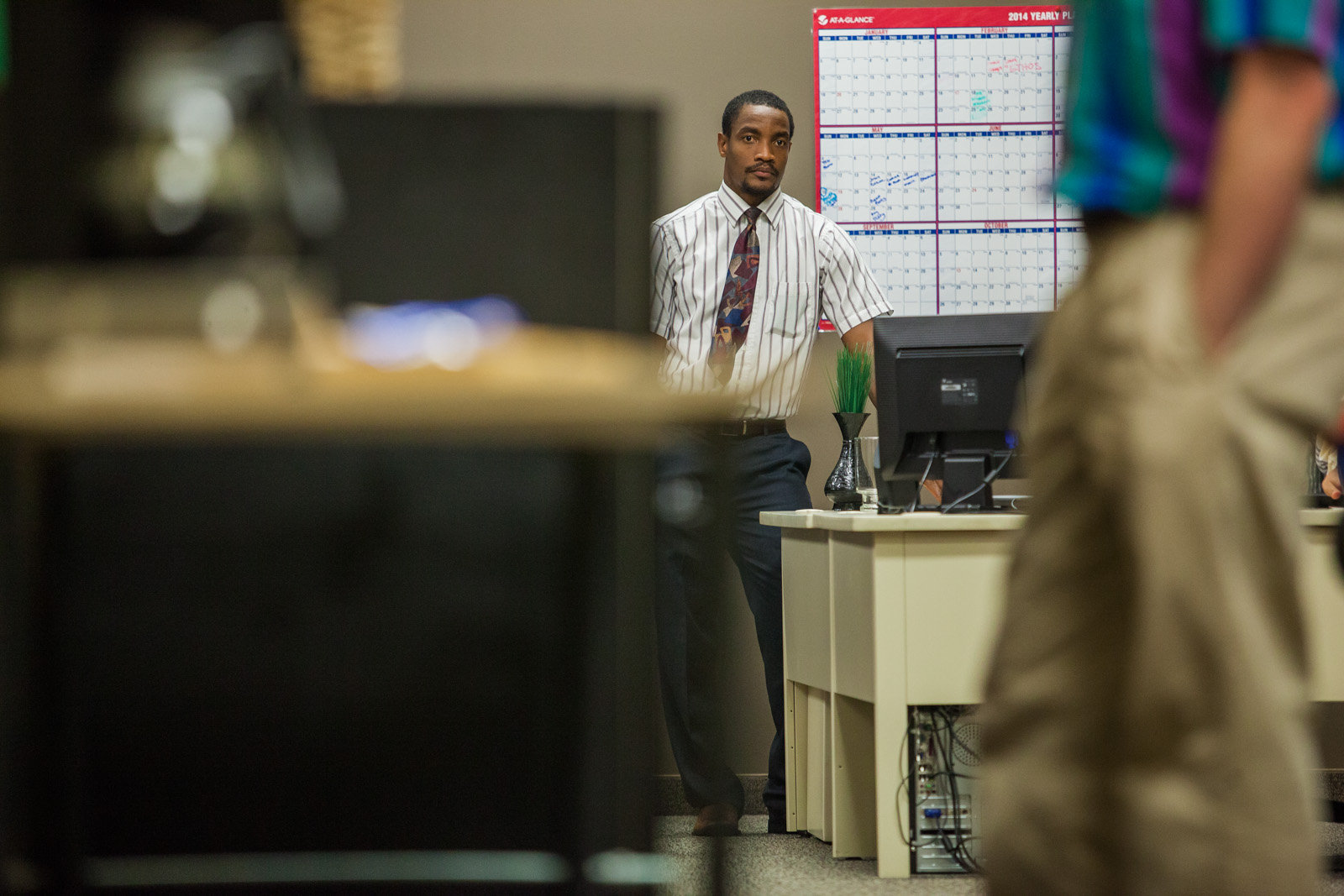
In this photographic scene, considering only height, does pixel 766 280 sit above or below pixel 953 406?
above

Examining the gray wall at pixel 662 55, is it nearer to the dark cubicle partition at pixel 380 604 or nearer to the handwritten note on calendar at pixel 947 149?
the handwritten note on calendar at pixel 947 149

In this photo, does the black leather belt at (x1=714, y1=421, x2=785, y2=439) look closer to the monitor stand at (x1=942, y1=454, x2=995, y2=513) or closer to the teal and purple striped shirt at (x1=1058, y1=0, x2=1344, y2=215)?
the monitor stand at (x1=942, y1=454, x2=995, y2=513)

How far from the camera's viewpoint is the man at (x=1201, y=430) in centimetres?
86

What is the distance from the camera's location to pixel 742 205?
3.45m

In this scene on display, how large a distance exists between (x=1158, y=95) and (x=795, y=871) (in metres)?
2.06

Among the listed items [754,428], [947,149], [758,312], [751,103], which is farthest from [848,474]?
[947,149]

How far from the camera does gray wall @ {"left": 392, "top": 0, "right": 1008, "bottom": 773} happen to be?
3.61m

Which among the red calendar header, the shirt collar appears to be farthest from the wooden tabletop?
the red calendar header

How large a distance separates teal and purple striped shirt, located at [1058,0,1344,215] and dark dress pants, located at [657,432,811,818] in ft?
5.96

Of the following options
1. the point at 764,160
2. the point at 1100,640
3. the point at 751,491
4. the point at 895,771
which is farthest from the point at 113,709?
the point at 764,160

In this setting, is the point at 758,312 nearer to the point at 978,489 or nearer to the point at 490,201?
the point at 978,489

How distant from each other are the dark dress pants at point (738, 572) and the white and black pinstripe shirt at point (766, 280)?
259mm

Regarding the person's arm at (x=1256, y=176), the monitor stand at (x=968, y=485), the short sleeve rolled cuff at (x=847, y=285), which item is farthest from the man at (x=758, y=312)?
the person's arm at (x=1256, y=176)

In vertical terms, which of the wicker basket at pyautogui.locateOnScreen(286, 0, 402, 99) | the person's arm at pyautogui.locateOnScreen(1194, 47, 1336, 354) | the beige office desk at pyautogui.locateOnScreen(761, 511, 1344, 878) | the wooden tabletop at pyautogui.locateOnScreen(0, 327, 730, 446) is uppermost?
the wicker basket at pyautogui.locateOnScreen(286, 0, 402, 99)
